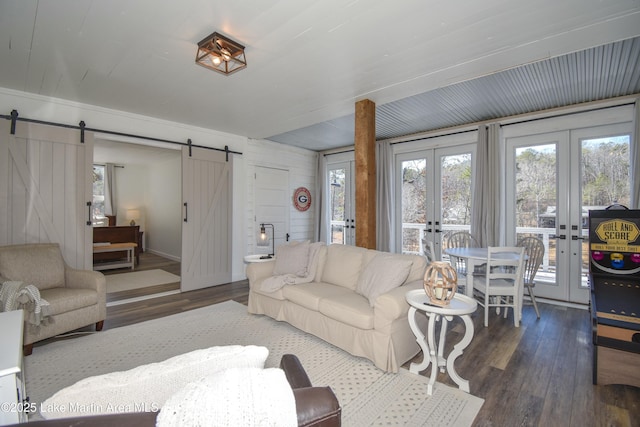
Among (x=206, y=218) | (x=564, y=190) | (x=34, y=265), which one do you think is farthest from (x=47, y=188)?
(x=564, y=190)

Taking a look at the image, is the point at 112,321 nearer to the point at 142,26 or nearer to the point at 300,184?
the point at 142,26

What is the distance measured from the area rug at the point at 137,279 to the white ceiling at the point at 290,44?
2.81m

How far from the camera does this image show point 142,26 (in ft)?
6.79

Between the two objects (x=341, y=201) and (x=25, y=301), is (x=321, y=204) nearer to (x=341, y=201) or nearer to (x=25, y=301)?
(x=341, y=201)

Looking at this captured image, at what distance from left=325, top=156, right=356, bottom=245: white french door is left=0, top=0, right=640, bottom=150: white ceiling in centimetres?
279

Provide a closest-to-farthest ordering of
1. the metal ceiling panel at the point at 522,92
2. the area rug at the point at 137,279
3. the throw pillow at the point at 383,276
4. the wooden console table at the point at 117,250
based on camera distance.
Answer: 1. the throw pillow at the point at 383,276
2. the metal ceiling panel at the point at 522,92
3. the area rug at the point at 137,279
4. the wooden console table at the point at 117,250

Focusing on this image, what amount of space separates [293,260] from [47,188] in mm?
3008

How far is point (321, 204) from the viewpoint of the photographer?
6430mm

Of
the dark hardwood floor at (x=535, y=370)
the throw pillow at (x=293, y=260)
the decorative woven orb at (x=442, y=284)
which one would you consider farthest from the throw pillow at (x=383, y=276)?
the throw pillow at (x=293, y=260)

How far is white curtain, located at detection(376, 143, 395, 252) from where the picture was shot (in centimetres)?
533

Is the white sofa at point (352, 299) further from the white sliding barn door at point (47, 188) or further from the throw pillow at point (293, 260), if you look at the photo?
the white sliding barn door at point (47, 188)

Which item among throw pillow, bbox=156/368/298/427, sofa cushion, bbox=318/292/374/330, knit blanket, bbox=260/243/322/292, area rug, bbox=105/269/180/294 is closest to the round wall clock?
area rug, bbox=105/269/180/294

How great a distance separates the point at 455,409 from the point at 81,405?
198 cm

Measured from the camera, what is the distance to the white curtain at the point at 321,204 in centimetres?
640
